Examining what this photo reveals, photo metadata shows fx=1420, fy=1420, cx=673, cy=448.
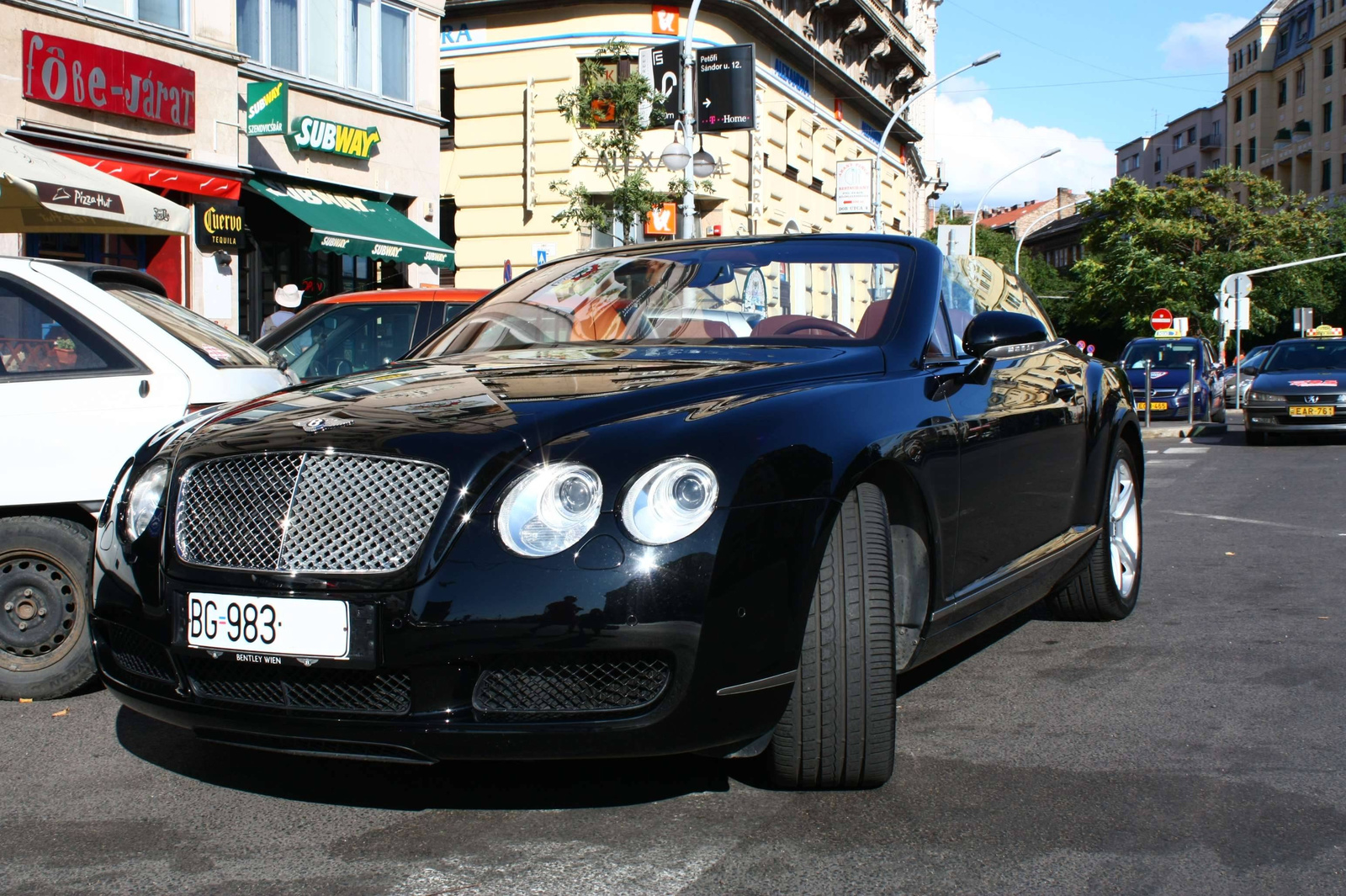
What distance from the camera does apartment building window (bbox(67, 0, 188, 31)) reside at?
16297 millimetres

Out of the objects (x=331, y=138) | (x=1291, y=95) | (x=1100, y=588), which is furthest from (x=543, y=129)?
(x=1291, y=95)

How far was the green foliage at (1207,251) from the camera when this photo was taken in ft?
183

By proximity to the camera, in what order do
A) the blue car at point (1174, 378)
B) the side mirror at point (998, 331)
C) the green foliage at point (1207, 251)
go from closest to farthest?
the side mirror at point (998, 331) → the blue car at point (1174, 378) → the green foliage at point (1207, 251)

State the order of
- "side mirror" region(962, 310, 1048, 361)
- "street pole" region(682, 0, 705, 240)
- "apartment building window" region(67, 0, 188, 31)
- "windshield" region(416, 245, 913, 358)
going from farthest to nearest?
"street pole" region(682, 0, 705, 240) < "apartment building window" region(67, 0, 188, 31) < "windshield" region(416, 245, 913, 358) < "side mirror" region(962, 310, 1048, 361)

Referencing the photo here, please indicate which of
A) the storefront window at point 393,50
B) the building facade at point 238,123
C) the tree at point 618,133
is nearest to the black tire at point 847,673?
the building facade at point 238,123

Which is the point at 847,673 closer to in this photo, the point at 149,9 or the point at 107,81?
the point at 107,81

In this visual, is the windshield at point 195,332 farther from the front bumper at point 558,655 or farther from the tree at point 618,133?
the tree at point 618,133

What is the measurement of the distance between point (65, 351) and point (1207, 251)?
58.2 metres

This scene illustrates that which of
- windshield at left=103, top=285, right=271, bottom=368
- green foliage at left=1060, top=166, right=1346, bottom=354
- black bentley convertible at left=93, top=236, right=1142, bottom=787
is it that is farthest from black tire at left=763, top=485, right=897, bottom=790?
green foliage at left=1060, top=166, right=1346, bottom=354

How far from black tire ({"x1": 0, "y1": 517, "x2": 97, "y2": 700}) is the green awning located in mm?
15067

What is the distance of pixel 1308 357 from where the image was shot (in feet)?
67.4

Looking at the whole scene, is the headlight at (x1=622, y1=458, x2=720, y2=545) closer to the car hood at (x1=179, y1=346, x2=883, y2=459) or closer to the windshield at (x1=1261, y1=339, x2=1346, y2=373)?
the car hood at (x1=179, y1=346, x2=883, y2=459)

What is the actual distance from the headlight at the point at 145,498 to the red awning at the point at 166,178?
13160mm

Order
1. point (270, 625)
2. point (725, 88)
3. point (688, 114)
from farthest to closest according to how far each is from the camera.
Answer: point (725, 88)
point (688, 114)
point (270, 625)
